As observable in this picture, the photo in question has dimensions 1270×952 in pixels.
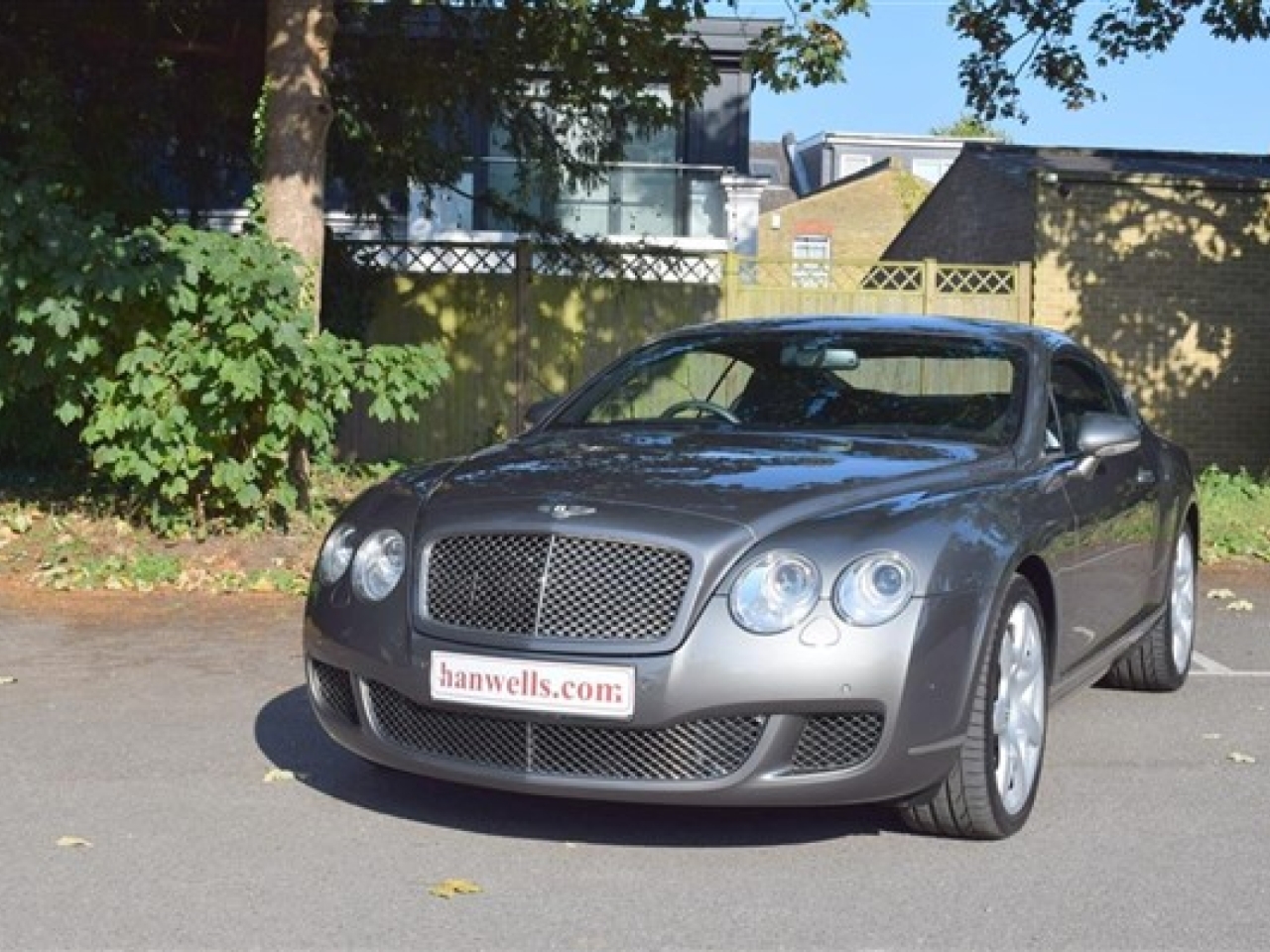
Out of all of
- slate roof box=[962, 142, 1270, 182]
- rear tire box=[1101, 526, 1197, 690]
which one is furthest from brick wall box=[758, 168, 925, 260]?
rear tire box=[1101, 526, 1197, 690]

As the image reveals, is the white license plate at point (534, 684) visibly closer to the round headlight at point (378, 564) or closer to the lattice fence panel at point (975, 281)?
the round headlight at point (378, 564)

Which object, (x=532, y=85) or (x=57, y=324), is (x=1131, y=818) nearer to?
(x=57, y=324)

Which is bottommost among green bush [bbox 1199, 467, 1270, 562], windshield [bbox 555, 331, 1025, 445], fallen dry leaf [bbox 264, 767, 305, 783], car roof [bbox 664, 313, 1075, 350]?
green bush [bbox 1199, 467, 1270, 562]

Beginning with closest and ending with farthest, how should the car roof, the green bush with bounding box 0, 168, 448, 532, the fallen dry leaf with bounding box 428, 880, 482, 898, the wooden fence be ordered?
1. the fallen dry leaf with bounding box 428, 880, 482, 898
2. the car roof
3. the green bush with bounding box 0, 168, 448, 532
4. the wooden fence

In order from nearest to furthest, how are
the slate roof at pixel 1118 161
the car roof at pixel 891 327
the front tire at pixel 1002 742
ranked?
the front tire at pixel 1002 742, the car roof at pixel 891 327, the slate roof at pixel 1118 161

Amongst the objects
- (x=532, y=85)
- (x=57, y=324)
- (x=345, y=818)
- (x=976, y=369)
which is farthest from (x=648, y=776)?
(x=532, y=85)

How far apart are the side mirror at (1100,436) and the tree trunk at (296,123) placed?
632 centimetres

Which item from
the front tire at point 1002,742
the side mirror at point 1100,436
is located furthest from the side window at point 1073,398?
the front tire at point 1002,742

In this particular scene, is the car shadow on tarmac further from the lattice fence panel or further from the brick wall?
the brick wall

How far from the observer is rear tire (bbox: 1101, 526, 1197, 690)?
25.8ft

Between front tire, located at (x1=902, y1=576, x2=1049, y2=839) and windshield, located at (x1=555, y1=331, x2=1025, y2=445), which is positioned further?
windshield, located at (x1=555, y1=331, x2=1025, y2=445)

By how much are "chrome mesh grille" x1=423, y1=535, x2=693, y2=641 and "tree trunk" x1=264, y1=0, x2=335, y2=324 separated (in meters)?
6.74

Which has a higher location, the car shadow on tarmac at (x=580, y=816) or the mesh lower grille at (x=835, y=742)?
the mesh lower grille at (x=835, y=742)

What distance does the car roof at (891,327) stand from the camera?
274 inches
